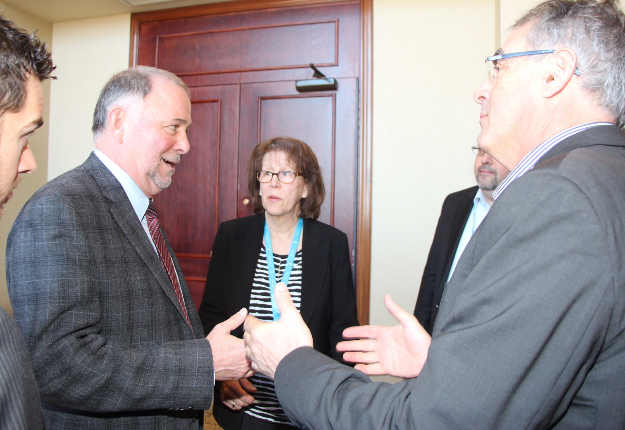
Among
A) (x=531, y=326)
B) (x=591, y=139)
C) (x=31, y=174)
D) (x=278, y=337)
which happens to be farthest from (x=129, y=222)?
(x=31, y=174)

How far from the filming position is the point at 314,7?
365 centimetres

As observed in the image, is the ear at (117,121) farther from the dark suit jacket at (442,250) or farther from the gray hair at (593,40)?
the dark suit jacket at (442,250)

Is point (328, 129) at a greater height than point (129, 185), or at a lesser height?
greater

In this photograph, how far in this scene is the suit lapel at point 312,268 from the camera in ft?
6.77

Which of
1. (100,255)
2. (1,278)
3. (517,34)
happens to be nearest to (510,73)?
(517,34)

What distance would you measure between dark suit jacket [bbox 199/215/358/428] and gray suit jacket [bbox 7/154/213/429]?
2.41 feet

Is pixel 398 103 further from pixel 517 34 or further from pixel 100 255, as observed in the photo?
pixel 100 255

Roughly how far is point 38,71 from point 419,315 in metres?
2.04

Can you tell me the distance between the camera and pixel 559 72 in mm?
951

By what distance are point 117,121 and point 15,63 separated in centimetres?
72

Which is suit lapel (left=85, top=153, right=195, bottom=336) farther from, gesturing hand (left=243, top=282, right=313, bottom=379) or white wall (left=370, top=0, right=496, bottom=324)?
white wall (left=370, top=0, right=496, bottom=324)

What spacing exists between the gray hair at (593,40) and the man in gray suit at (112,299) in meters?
1.19

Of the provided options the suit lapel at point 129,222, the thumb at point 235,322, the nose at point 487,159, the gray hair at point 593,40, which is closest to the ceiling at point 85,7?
the nose at point 487,159

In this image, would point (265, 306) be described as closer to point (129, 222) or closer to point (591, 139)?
point (129, 222)
